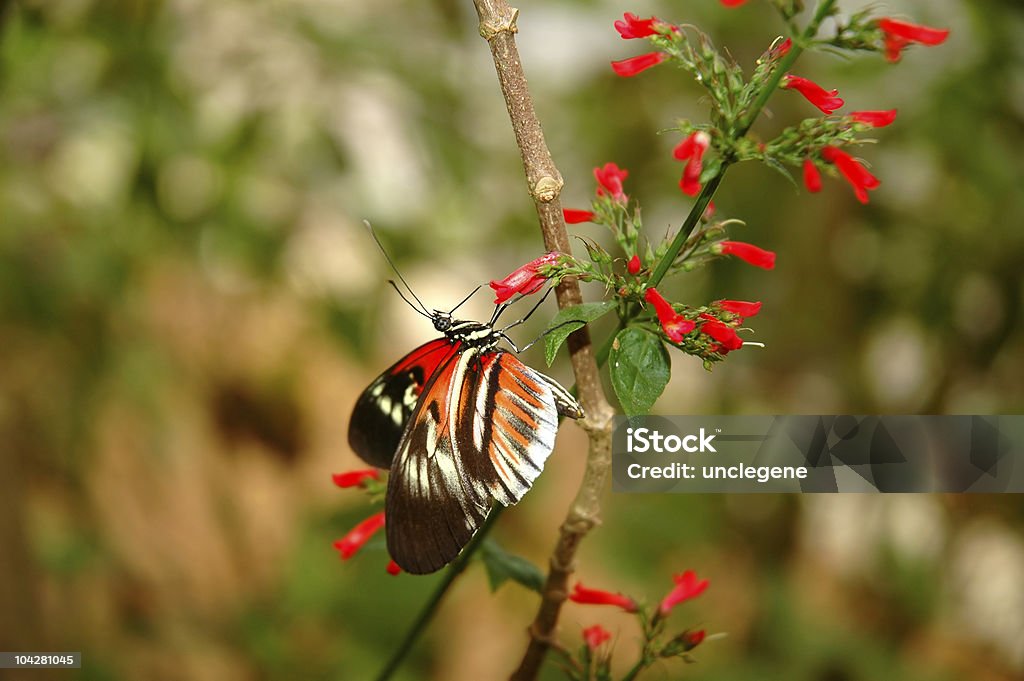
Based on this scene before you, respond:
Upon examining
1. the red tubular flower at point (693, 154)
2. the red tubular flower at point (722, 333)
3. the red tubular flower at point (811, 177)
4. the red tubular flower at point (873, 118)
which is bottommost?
the red tubular flower at point (722, 333)

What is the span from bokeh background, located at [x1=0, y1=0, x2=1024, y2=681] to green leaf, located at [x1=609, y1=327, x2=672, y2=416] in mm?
359

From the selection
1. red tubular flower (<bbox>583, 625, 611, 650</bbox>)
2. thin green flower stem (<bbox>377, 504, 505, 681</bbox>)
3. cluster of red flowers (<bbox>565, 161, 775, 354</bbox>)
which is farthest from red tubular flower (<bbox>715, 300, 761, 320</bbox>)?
red tubular flower (<bbox>583, 625, 611, 650</bbox>)

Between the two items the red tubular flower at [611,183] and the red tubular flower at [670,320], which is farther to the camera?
the red tubular flower at [611,183]

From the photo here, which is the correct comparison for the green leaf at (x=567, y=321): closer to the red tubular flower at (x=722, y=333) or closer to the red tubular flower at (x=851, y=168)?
the red tubular flower at (x=722, y=333)

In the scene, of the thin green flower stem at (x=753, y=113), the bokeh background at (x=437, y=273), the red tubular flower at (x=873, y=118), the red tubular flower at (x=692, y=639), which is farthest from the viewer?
the bokeh background at (x=437, y=273)

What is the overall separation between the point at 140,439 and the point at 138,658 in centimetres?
85

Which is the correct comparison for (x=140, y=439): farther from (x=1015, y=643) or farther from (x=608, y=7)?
(x=1015, y=643)

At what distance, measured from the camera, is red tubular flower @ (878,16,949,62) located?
53 cm

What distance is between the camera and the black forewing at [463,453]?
642mm

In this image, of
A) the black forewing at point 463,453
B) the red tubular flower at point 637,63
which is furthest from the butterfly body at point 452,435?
the red tubular flower at point 637,63

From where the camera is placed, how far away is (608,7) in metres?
1.72

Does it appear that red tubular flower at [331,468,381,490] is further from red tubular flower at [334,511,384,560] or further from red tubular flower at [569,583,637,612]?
red tubular flower at [569,583,637,612]

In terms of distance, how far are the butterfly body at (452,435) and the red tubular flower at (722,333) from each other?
0.35ft

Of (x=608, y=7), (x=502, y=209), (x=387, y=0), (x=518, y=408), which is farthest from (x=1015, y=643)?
(x=387, y=0)
